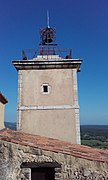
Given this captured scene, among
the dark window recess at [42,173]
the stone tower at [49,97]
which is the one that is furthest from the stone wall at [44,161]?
the stone tower at [49,97]

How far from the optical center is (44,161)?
525 cm

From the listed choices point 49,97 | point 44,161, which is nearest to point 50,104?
point 49,97

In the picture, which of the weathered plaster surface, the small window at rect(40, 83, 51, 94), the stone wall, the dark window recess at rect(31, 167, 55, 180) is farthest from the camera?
the small window at rect(40, 83, 51, 94)

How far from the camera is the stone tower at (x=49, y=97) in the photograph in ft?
34.3

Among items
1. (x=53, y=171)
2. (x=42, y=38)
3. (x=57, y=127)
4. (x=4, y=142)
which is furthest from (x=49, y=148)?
(x=42, y=38)

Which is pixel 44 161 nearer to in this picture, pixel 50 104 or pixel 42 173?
pixel 42 173

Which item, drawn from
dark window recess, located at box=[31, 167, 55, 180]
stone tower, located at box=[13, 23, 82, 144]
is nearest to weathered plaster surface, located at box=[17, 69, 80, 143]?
stone tower, located at box=[13, 23, 82, 144]

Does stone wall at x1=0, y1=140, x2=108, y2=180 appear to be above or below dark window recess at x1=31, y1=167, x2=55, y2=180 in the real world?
above

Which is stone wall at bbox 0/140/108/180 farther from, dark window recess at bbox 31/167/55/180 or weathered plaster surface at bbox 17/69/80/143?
weathered plaster surface at bbox 17/69/80/143

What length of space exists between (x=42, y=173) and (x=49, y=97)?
5.58 meters

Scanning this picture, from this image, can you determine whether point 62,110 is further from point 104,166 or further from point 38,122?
point 104,166

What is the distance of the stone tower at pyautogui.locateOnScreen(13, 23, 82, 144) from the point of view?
10.4 meters

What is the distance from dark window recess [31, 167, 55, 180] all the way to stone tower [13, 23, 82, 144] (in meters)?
4.81

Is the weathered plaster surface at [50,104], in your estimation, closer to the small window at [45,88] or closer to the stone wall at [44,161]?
the small window at [45,88]
